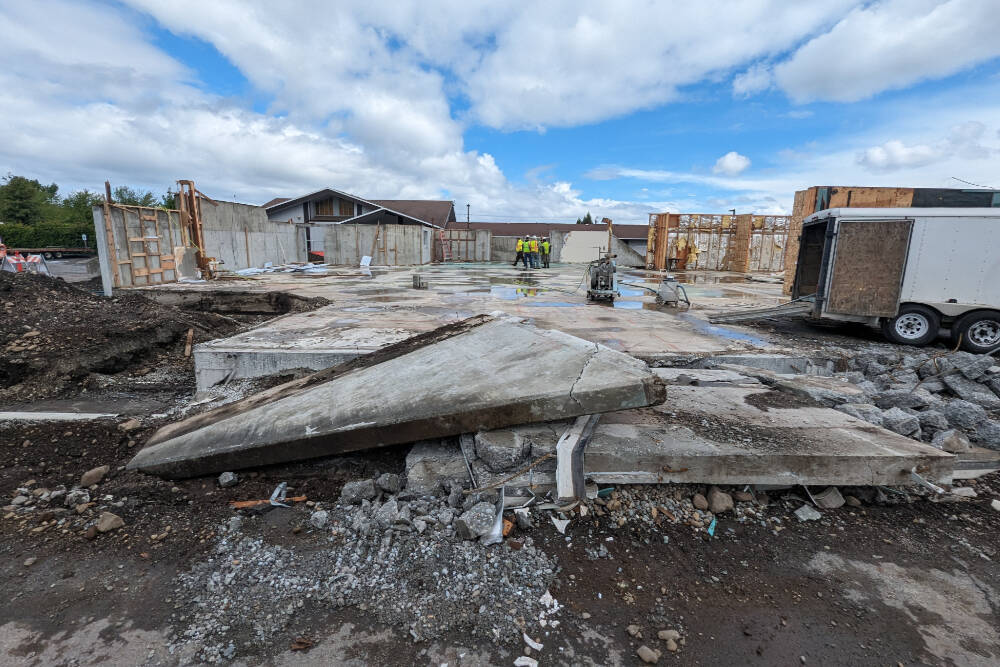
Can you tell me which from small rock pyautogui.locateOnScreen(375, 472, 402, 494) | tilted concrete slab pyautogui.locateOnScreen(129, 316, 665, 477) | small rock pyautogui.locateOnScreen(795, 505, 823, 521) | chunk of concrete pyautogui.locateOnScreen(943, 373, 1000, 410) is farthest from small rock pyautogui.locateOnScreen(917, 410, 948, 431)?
small rock pyautogui.locateOnScreen(375, 472, 402, 494)

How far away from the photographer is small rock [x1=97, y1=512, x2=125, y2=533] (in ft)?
9.51

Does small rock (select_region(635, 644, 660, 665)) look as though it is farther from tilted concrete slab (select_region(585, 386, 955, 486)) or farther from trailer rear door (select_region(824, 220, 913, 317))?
trailer rear door (select_region(824, 220, 913, 317))

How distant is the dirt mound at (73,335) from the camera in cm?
622

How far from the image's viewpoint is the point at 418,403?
3307 mm

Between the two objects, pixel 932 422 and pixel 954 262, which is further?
pixel 954 262

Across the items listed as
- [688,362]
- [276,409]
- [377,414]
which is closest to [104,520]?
[276,409]

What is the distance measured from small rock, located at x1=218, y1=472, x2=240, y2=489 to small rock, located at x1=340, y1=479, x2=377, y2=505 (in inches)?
32.5

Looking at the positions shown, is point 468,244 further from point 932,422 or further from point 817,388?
point 932,422

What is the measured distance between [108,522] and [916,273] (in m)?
9.53

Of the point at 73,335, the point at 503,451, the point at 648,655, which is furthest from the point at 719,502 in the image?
the point at 73,335

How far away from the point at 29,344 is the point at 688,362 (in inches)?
348

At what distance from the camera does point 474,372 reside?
3.63 metres

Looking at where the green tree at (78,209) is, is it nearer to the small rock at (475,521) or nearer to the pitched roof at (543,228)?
the pitched roof at (543,228)

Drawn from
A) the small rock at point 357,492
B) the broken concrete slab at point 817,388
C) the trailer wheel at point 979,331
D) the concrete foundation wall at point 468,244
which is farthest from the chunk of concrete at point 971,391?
the concrete foundation wall at point 468,244
